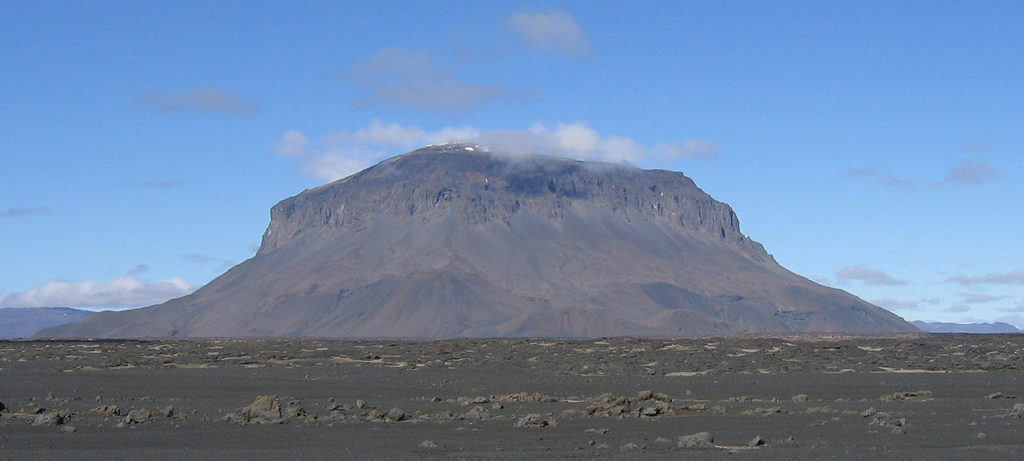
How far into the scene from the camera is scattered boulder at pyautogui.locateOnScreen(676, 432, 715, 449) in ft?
58.1

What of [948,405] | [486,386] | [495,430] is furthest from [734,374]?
[495,430]

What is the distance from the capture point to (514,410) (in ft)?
80.3

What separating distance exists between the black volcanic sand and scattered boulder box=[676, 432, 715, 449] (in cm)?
4

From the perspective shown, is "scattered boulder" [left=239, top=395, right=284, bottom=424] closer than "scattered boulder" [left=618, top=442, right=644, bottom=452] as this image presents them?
No

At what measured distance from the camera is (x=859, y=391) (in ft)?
98.1

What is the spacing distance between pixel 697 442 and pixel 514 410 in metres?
7.21

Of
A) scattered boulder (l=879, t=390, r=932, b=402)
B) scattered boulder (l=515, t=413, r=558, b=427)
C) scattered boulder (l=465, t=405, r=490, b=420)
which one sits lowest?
scattered boulder (l=515, t=413, r=558, b=427)

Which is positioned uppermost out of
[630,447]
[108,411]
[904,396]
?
[904,396]

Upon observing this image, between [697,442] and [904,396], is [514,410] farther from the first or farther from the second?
[904,396]

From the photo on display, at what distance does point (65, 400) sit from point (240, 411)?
546 cm

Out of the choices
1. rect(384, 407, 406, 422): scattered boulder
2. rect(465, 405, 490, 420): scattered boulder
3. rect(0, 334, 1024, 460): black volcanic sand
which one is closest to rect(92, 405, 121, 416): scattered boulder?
rect(0, 334, 1024, 460): black volcanic sand

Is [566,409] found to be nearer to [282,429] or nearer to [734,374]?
[282,429]

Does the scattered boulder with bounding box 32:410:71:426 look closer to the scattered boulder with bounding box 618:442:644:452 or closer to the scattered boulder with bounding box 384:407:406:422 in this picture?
the scattered boulder with bounding box 384:407:406:422

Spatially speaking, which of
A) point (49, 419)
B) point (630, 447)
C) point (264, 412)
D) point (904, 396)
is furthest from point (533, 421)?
point (904, 396)
